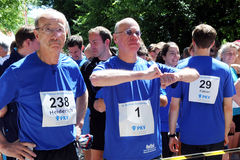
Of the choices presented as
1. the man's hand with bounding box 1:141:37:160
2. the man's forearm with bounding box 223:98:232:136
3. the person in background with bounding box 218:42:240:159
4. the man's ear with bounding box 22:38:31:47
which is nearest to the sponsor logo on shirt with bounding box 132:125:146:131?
the man's hand with bounding box 1:141:37:160

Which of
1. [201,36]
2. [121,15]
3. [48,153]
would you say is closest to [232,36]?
[121,15]

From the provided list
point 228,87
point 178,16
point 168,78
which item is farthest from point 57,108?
point 178,16

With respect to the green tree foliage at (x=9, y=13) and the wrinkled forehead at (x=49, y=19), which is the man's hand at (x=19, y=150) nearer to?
the wrinkled forehead at (x=49, y=19)

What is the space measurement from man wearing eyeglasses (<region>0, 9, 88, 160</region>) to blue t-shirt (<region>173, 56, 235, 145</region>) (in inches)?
54.2

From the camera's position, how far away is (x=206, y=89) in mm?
2982

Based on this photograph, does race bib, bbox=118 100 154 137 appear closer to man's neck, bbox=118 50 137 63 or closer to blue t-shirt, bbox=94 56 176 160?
blue t-shirt, bbox=94 56 176 160

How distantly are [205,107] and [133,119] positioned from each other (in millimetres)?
1126

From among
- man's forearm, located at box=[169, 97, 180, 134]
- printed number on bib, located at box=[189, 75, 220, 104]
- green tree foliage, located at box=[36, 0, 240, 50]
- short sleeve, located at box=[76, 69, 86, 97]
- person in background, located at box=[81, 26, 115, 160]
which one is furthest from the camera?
green tree foliage, located at box=[36, 0, 240, 50]

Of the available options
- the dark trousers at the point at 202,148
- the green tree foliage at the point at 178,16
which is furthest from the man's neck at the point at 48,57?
the green tree foliage at the point at 178,16

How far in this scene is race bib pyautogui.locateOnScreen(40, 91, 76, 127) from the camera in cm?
217

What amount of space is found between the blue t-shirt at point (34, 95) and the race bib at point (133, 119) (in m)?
0.46

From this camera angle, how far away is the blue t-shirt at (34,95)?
2.11m

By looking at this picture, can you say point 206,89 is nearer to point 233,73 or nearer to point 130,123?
point 130,123

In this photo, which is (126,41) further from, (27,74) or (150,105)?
(27,74)
